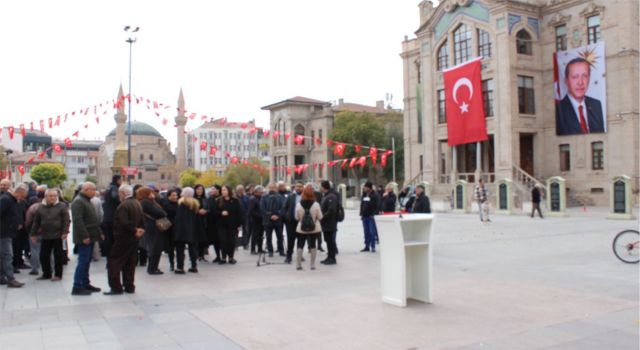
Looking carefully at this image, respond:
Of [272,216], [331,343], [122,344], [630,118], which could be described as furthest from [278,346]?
[630,118]

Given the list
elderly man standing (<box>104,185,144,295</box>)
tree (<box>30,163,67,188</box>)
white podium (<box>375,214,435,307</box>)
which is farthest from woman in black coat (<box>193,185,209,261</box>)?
tree (<box>30,163,67,188</box>)

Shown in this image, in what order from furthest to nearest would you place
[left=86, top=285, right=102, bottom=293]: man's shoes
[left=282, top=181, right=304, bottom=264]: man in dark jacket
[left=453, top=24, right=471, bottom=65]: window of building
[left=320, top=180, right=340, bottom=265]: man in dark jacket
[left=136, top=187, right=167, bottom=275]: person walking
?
[left=453, top=24, right=471, bottom=65]: window of building, [left=282, top=181, right=304, bottom=264]: man in dark jacket, [left=320, top=180, right=340, bottom=265]: man in dark jacket, [left=136, top=187, right=167, bottom=275]: person walking, [left=86, top=285, right=102, bottom=293]: man's shoes

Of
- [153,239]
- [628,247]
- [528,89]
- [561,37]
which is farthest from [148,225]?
[561,37]

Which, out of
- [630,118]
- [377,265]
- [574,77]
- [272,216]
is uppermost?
[574,77]

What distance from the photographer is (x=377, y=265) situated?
40.2ft

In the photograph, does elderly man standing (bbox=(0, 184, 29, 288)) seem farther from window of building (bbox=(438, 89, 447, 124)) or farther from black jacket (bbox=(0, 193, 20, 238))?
window of building (bbox=(438, 89, 447, 124))

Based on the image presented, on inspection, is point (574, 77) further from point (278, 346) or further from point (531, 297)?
point (278, 346)

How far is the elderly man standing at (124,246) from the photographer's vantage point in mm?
9328

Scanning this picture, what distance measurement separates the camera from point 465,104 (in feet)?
130

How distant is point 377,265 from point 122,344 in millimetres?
6933

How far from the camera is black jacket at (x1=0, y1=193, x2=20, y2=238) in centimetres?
996

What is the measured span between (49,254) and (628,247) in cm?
1144

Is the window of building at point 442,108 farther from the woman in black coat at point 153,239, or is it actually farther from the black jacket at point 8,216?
the black jacket at point 8,216

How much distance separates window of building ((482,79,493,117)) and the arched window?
9.80 feet
